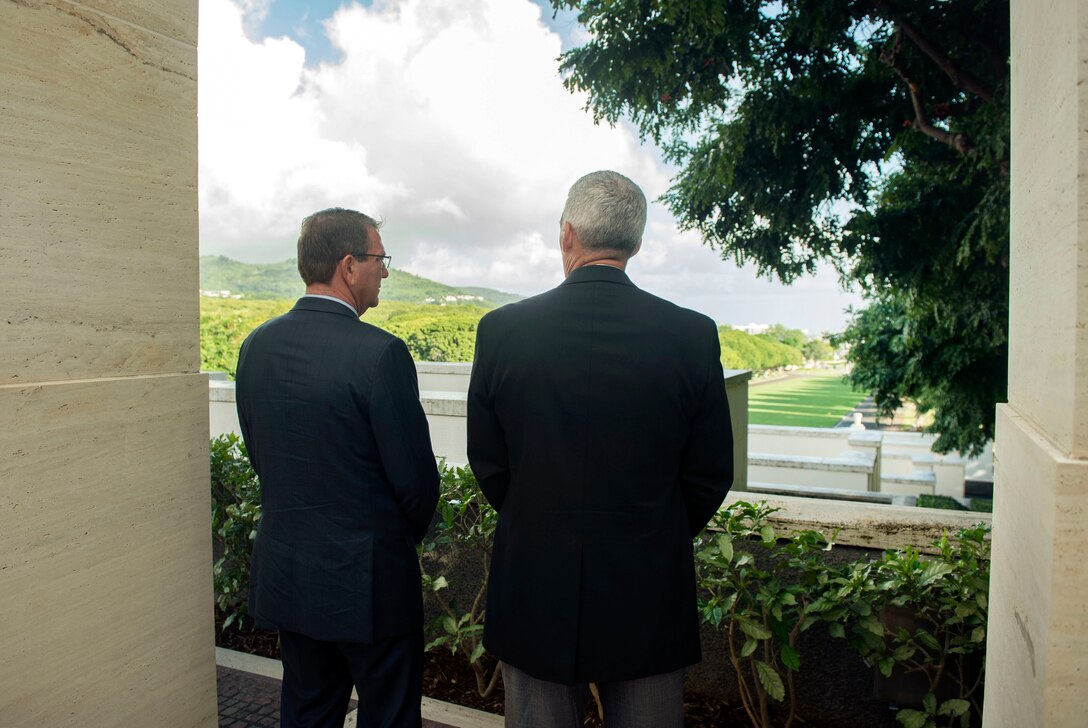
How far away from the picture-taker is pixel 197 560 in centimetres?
211

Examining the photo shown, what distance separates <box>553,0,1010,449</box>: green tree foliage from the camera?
7.14 m

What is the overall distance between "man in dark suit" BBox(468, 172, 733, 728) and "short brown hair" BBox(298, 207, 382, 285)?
0.62 meters

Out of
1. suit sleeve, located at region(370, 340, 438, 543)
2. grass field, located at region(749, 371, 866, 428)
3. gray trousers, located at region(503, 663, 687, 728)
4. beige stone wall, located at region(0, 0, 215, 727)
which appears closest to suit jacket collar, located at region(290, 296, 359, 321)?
suit sleeve, located at region(370, 340, 438, 543)

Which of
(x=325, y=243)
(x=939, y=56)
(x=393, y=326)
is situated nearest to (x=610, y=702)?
(x=325, y=243)

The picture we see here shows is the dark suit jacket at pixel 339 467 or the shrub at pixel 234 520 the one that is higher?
the dark suit jacket at pixel 339 467

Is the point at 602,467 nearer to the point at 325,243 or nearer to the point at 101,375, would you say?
the point at 325,243

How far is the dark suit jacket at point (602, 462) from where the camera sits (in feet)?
5.19

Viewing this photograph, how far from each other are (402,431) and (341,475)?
0.66 feet

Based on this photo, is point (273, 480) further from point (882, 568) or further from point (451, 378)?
point (451, 378)

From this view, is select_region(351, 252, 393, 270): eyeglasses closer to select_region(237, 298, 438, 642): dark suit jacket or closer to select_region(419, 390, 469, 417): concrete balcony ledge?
select_region(237, 298, 438, 642): dark suit jacket

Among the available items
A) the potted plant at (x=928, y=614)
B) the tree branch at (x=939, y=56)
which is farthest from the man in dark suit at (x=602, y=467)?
the tree branch at (x=939, y=56)

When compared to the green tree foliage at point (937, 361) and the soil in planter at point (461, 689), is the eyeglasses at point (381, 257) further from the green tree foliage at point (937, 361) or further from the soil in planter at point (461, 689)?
the green tree foliage at point (937, 361)

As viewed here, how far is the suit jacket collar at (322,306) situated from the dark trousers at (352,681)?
919 millimetres

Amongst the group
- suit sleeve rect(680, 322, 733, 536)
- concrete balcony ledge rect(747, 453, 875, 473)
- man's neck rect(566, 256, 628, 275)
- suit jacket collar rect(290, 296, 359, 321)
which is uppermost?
man's neck rect(566, 256, 628, 275)
